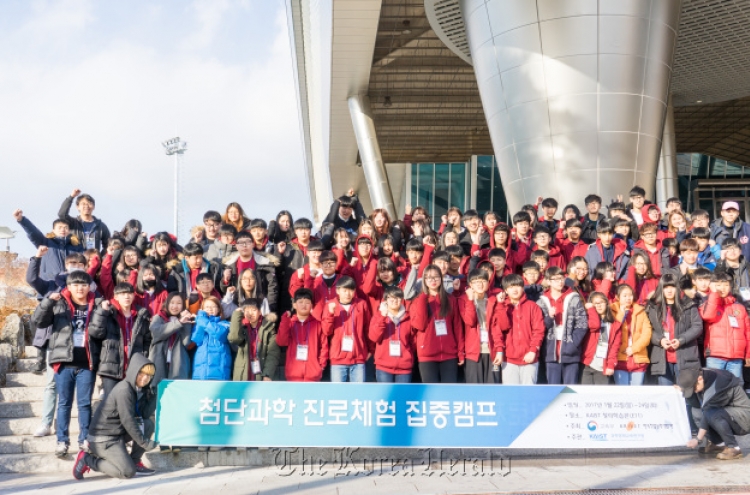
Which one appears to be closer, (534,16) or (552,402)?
(552,402)

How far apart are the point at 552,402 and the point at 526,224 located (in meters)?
3.62

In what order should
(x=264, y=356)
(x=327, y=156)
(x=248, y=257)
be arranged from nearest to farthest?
(x=264, y=356), (x=248, y=257), (x=327, y=156)

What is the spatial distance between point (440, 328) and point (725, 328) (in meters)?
3.22

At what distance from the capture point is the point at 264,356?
8266mm

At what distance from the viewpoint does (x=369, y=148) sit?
30281 millimetres

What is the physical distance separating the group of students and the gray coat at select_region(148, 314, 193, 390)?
15 millimetres

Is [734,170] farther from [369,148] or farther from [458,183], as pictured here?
[369,148]

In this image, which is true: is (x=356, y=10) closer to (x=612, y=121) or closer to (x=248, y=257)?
(x=612, y=121)

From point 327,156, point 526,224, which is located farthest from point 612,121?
point 327,156

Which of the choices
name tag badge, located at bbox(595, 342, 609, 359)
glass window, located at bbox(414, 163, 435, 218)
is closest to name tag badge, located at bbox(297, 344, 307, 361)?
name tag badge, located at bbox(595, 342, 609, 359)

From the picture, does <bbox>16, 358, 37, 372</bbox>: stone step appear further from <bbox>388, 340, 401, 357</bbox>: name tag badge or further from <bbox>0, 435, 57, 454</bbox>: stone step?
<bbox>388, 340, 401, 357</bbox>: name tag badge

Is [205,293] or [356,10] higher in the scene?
[356,10]

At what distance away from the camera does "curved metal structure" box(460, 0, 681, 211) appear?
1422cm

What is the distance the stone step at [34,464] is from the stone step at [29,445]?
9.4 inches
